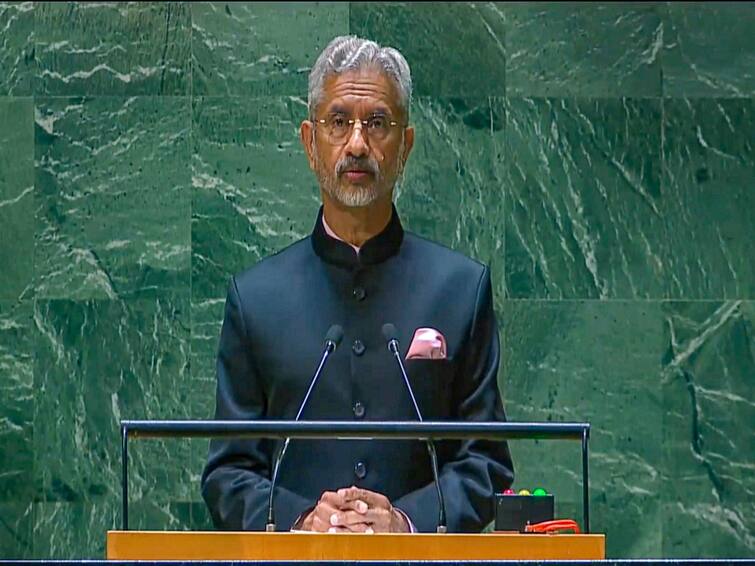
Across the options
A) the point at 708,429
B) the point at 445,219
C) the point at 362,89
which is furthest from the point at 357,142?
the point at 708,429

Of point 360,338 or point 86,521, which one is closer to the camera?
point 360,338

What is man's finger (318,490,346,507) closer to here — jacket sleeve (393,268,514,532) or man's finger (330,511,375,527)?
man's finger (330,511,375,527)

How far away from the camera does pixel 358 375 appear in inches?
197

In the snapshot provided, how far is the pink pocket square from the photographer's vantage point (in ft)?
15.4

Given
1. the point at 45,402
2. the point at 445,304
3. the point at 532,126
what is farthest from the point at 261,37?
the point at 445,304

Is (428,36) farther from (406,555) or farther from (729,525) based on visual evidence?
(406,555)

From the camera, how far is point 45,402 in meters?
7.00

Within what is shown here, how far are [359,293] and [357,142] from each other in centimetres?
41

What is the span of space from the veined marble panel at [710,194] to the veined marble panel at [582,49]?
186mm

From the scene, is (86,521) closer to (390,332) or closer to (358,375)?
(358,375)

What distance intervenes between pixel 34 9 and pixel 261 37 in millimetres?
848

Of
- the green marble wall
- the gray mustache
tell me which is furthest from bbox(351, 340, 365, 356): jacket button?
the green marble wall

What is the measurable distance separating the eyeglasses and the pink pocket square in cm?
62

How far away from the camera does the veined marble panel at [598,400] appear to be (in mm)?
7020
